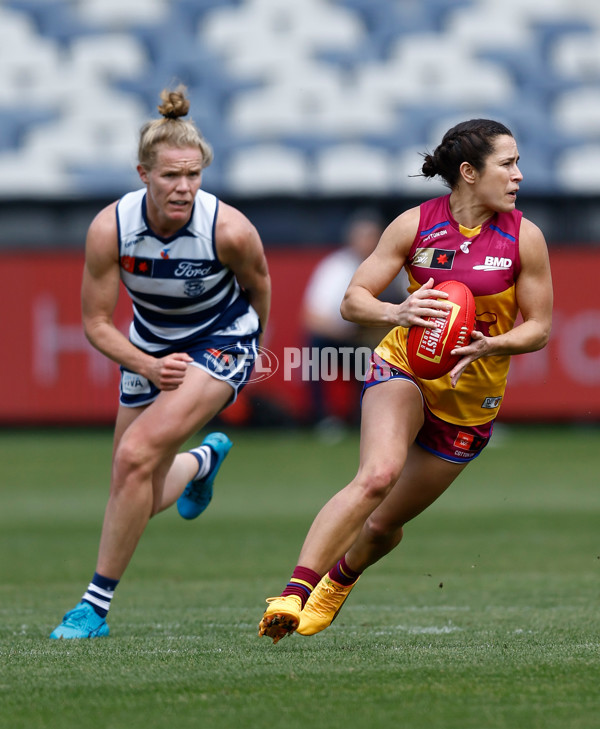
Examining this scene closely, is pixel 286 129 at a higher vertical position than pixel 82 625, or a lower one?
higher

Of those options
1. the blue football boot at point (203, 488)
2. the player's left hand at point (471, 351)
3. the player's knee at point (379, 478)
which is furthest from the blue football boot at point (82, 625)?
the player's left hand at point (471, 351)

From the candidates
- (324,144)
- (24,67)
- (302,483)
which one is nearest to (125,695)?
(302,483)

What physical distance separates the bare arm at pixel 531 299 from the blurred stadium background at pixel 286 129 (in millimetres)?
10288

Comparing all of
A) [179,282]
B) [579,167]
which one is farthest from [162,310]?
[579,167]

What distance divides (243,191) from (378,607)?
1055cm

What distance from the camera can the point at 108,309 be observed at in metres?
5.94

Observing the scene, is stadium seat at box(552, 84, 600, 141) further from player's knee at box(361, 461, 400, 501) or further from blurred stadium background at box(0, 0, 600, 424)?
player's knee at box(361, 461, 400, 501)

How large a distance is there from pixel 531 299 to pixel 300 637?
69.4 inches

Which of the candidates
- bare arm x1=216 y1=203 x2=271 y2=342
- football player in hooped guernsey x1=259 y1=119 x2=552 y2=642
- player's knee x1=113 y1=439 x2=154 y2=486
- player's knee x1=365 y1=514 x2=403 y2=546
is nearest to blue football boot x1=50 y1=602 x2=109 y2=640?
player's knee x1=113 y1=439 x2=154 y2=486

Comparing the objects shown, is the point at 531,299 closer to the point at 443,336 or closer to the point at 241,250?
the point at 443,336

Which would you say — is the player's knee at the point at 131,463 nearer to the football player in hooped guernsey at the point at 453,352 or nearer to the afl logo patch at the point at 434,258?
the football player in hooped guernsey at the point at 453,352

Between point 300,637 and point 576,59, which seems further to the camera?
point 576,59

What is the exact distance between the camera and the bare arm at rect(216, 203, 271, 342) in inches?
231

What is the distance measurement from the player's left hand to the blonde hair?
1.55m
